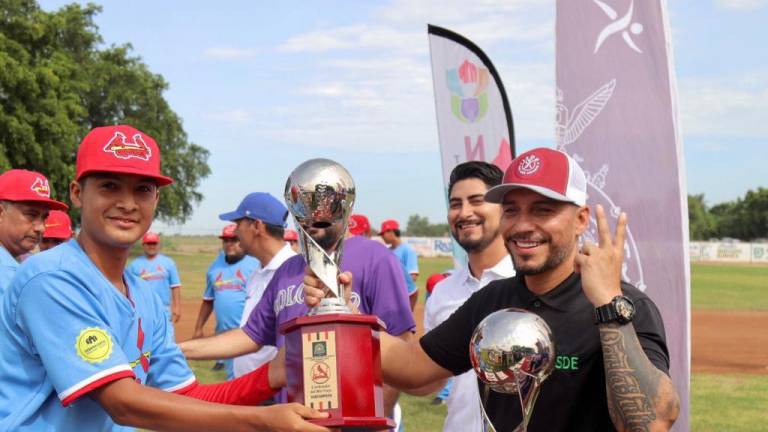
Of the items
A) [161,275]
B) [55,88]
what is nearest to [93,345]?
[161,275]

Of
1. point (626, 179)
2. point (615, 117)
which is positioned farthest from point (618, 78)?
point (626, 179)

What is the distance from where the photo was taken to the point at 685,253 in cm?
618

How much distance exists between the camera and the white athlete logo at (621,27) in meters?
6.31

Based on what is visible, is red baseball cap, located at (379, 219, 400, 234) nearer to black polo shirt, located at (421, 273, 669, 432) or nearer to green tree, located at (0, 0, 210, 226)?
black polo shirt, located at (421, 273, 669, 432)

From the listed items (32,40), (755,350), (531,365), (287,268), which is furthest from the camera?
(32,40)

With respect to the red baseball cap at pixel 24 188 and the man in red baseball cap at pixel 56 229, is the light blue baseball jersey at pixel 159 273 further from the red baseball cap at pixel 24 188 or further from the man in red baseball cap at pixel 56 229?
the red baseball cap at pixel 24 188

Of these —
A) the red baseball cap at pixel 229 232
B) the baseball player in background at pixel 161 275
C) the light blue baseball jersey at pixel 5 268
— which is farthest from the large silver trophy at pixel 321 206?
the baseball player in background at pixel 161 275

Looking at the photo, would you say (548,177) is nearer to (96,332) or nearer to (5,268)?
(96,332)

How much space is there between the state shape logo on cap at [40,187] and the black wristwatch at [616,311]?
4.97 metres

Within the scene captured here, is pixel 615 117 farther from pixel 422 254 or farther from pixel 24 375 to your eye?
pixel 422 254

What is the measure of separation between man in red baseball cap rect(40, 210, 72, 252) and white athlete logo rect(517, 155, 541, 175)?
783cm

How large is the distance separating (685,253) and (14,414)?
4.46m

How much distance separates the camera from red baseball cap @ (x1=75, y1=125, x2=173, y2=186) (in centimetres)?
341

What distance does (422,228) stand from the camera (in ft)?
426
